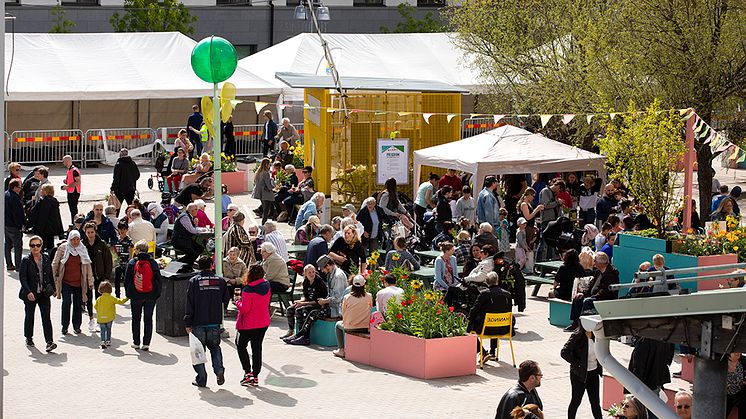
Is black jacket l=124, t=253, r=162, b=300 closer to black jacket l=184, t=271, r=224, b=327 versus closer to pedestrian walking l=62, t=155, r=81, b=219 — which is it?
black jacket l=184, t=271, r=224, b=327

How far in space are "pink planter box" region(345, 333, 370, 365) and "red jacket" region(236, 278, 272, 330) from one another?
1.79 metres

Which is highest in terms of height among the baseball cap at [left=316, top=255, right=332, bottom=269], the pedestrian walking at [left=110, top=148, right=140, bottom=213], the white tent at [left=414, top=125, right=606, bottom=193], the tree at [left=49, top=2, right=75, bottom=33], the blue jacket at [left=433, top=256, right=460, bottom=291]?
the tree at [left=49, top=2, right=75, bottom=33]

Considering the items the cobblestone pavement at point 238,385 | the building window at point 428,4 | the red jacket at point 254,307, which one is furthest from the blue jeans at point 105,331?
the building window at point 428,4

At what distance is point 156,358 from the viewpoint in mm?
16641

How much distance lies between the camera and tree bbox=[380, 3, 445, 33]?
5131 cm

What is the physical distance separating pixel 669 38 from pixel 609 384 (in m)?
12.2

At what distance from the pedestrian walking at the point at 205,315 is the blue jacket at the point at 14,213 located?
23.8ft

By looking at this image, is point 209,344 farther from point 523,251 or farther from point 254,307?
point 523,251

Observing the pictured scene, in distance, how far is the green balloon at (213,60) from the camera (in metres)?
17.2

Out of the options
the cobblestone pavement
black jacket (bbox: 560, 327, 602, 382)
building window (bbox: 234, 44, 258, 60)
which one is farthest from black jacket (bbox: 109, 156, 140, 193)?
building window (bbox: 234, 44, 258, 60)

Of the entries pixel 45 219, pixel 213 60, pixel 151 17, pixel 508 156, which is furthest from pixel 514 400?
pixel 151 17

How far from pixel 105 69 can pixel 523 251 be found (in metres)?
18.8

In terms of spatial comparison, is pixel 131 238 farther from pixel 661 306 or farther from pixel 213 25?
pixel 213 25

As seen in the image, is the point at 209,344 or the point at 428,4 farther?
the point at 428,4
